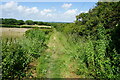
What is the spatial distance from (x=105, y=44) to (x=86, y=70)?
0.81 meters

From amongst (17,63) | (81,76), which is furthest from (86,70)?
(17,63)

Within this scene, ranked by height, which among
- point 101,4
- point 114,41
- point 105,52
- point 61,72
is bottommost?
point 61,72

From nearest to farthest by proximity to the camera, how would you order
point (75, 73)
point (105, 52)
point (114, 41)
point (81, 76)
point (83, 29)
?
point (114, 41), point (105, 52), point (81, 76), point (75, 73), point (83, 29)

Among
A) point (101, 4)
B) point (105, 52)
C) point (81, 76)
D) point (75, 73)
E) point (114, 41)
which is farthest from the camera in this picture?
point (101, 4)

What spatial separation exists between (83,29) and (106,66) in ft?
18.2

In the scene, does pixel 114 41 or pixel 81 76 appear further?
pixel 81 76

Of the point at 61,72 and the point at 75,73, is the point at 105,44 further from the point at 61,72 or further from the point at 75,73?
the point at 61,72

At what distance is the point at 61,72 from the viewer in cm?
367

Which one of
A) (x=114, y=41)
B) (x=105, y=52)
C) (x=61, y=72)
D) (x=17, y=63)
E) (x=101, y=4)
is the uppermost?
(x=101, y=4)

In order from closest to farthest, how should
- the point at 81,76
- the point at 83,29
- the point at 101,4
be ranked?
the point at 81,76
the point at 101,4
the point at 83,29

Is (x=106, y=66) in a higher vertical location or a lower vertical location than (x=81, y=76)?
higher

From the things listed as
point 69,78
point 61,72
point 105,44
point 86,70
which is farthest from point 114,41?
point 61,72

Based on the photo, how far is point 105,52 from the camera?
3078mm

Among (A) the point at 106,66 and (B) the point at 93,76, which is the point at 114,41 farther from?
(B) the point at 93,76
